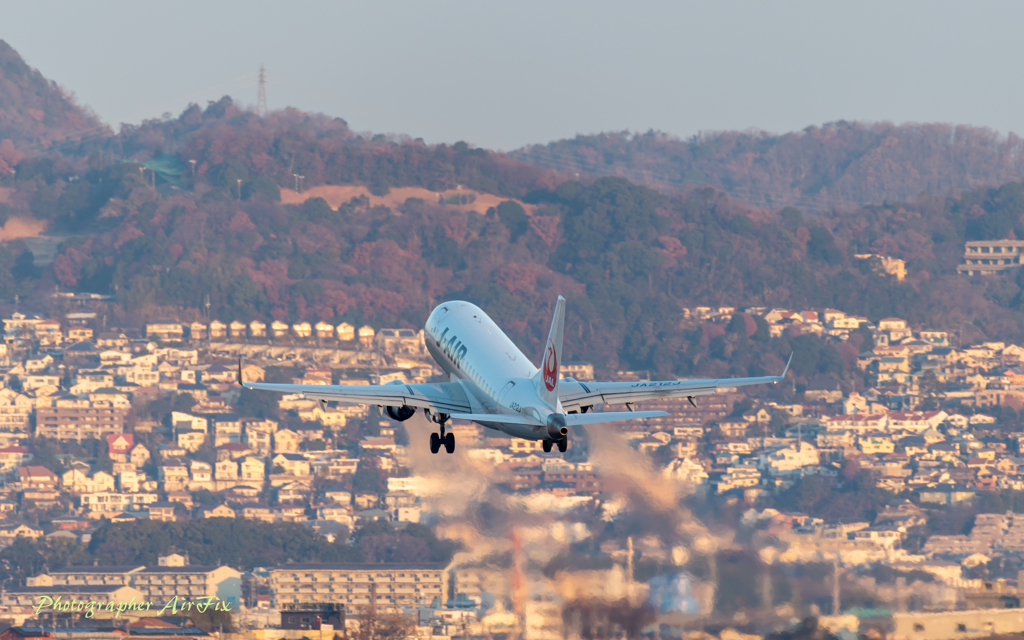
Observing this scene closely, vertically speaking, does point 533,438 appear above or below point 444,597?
above

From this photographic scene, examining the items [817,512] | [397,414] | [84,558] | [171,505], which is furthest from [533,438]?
[171,505]

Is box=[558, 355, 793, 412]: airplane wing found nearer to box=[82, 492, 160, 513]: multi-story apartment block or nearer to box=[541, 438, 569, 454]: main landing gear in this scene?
box=[541, 438, 569, 454]: main landing gear

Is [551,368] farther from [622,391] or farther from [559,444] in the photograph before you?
[622,391]

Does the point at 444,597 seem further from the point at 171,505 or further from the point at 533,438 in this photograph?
the point at 171,505

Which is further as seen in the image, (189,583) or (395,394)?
(189,583)

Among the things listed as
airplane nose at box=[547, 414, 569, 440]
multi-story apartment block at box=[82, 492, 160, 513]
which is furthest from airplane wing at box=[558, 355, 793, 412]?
multi-story apartment block at box=[82, 492, 160, 513]

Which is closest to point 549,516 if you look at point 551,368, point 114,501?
point 551,368
